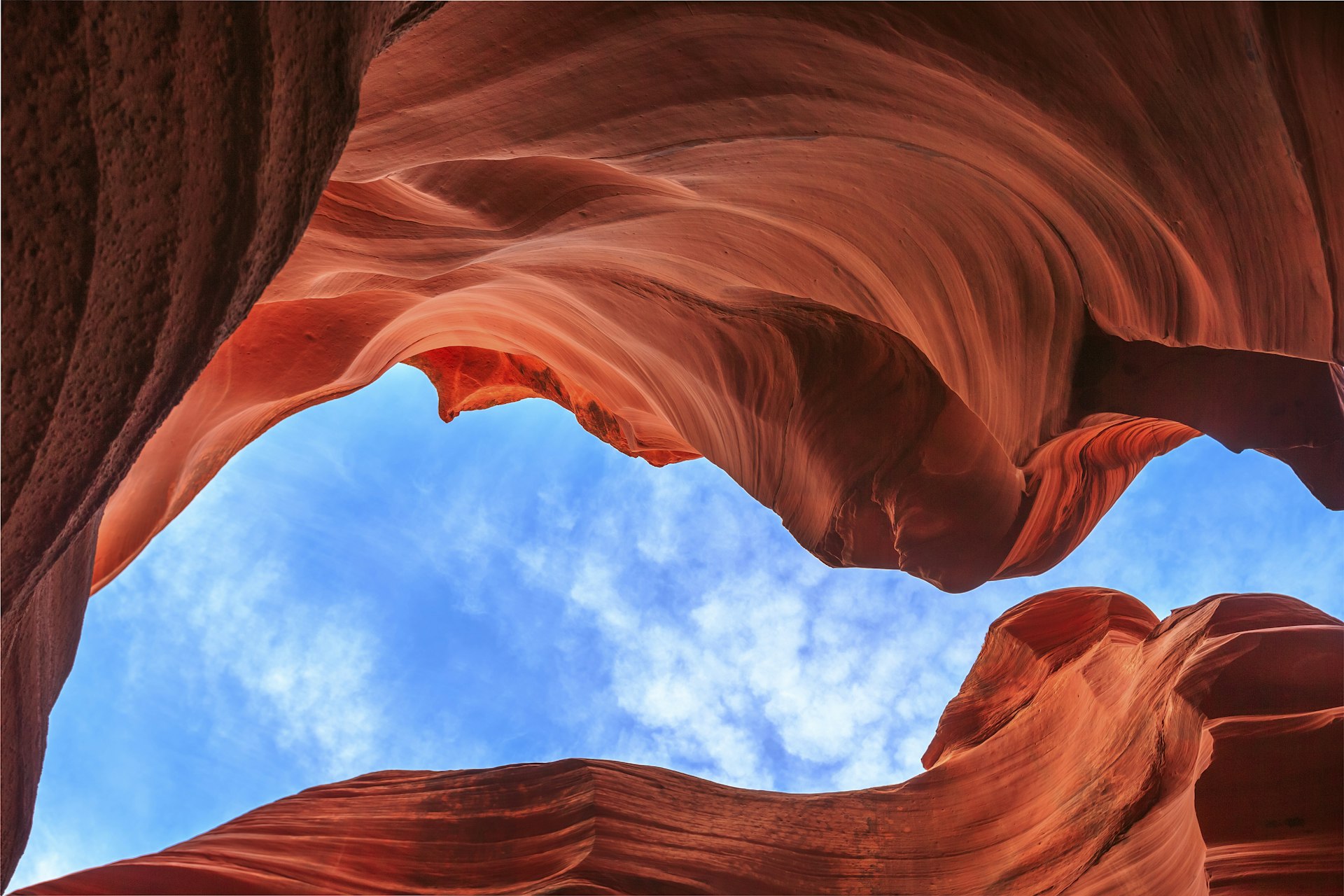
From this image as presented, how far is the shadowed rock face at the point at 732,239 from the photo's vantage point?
171 centimetres

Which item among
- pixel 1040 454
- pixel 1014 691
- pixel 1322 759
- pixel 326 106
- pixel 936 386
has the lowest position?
pixel 1322 759

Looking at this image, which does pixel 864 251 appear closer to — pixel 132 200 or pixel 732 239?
pixel 732 239

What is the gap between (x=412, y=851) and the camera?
5328 millimetres

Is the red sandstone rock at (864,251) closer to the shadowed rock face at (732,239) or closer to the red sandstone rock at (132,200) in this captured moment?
the shadowed rock face at (732,239)

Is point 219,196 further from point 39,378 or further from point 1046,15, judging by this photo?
point 1046,15

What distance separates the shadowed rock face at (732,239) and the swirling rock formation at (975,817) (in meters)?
1.27

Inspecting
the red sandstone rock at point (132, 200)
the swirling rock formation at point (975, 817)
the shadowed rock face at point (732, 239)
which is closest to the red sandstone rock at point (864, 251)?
the shadowed rock face at point (732, 239)

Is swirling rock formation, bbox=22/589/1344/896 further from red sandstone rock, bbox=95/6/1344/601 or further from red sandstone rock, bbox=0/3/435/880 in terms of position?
red sandstone rock, bbox=0/3/435/880

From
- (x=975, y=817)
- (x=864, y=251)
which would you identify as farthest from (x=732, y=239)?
(x=975, y=817)

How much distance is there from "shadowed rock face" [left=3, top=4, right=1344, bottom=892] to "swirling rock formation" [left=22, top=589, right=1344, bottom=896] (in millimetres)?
1269

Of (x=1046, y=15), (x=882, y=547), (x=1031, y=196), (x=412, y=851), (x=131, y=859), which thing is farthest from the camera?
(x=882, y=547)

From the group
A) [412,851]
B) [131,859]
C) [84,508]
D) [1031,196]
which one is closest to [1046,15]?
[1031,196]

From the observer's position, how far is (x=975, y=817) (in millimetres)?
6305

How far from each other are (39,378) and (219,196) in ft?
1.83
